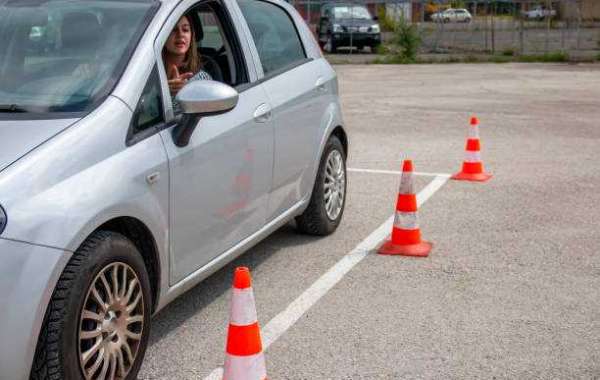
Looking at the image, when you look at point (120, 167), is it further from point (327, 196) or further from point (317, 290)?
point (327, 196)

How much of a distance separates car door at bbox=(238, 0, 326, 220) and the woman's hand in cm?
59

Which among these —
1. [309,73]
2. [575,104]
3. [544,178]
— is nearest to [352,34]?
[575,104]

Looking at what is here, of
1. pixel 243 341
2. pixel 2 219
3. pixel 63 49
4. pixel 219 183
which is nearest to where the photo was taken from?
pixel 2 219

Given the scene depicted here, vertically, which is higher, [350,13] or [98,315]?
[350,13]

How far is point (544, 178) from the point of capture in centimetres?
882

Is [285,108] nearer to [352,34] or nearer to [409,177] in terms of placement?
[409,177]

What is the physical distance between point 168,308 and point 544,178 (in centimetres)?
488

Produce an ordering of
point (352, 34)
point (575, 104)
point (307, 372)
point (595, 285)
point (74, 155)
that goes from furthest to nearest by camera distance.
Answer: point (352, 34) → point (575, 104) → point (595, 285) → point (307, 372) → point (74, 155)

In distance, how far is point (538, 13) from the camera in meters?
27.7

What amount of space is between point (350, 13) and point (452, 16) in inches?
128

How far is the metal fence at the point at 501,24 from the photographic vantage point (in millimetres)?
26906

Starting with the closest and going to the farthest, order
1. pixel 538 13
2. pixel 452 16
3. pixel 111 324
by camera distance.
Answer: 1. pixel 111 324
2. pixel 538 13
3. pixel 452 16

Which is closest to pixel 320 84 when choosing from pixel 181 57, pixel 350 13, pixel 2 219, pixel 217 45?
pixel 217 45

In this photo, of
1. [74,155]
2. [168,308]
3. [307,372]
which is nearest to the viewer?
[74,155]
